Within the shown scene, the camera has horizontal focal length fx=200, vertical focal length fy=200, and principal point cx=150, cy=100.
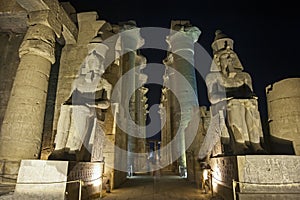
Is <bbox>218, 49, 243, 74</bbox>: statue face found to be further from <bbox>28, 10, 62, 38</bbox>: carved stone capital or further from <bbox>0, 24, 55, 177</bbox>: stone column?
<bbox>28, 10, 62, 38</bbox>: carved stone capital

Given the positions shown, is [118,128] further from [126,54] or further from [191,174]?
[126,54]

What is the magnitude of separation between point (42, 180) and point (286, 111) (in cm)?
617

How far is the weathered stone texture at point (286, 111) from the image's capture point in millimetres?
5459

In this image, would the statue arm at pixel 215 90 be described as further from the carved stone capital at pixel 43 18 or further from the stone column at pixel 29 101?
the carved stone capital at pixel 43 18

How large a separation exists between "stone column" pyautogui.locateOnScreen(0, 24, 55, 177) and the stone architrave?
2.70 metres

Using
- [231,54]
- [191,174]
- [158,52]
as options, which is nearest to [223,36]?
[231,54]

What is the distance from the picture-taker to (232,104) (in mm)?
4277

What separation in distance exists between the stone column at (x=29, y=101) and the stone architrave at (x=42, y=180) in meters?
2.70

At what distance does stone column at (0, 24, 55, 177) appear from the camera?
218 inches

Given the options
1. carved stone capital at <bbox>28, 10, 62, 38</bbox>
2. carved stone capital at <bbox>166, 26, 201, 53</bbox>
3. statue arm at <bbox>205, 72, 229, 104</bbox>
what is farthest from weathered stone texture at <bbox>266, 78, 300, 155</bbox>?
carved stone capital at <bbox>166, 26, 201, 53</bbox>

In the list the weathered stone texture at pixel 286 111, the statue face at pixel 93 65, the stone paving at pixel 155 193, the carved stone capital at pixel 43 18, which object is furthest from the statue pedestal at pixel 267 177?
the carved stone capital at pixel 43 18

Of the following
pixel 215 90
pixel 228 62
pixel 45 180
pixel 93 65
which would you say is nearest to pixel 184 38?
pixel 228 62

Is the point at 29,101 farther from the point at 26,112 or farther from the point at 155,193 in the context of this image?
the point at 155,193

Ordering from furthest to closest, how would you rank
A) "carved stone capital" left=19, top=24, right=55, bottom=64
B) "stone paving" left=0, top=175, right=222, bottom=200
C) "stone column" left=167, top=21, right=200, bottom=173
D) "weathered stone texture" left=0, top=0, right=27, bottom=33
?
"stone column" left=167, top=21, right=200, bottom=173 < "weathered stone texture" left=0, top=0, right=27, bottom=33 < "carved stone capital" left=19, top=24, right=55, bottom=64 < "stone paving" left=0, top=175, right=222, bottom=200
